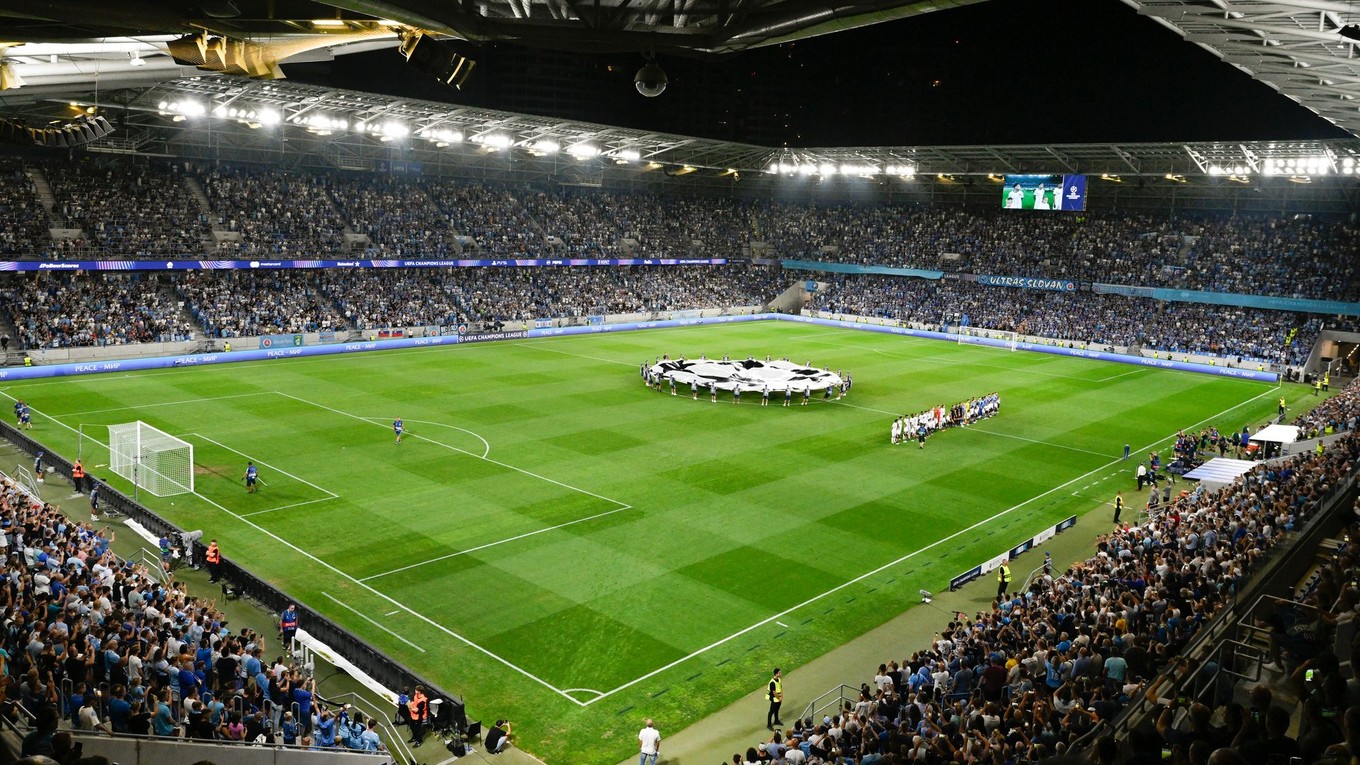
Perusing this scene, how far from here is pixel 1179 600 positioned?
16375 millimetres

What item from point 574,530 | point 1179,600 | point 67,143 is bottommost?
point 574,530

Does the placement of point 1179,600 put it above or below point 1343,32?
below

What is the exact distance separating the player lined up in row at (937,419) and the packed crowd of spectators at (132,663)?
25517 millimetres

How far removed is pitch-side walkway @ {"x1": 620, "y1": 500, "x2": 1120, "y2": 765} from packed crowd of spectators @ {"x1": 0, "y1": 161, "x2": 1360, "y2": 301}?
48.4m

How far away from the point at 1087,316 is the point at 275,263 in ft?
186

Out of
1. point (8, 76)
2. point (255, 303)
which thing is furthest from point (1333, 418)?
point (255, 303)

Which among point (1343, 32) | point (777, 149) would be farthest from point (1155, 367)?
point (1343, 32)

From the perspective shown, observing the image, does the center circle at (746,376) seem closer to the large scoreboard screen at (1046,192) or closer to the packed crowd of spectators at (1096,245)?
the large scoreboard screen at (1046,192)

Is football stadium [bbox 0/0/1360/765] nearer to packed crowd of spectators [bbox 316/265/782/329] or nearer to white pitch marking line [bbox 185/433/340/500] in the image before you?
white pitch marking line [bbox 185/433/340/500]

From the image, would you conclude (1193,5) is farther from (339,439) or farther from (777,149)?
(777,149)

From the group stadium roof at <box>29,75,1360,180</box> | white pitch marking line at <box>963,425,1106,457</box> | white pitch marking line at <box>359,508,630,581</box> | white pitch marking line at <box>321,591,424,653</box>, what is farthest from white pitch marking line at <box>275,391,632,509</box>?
white pitch marking line at <box>963,425,1106,457</box>

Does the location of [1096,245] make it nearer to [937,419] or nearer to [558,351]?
[937,419]

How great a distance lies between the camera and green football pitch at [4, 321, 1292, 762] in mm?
19938

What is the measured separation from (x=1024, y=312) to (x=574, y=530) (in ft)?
192
